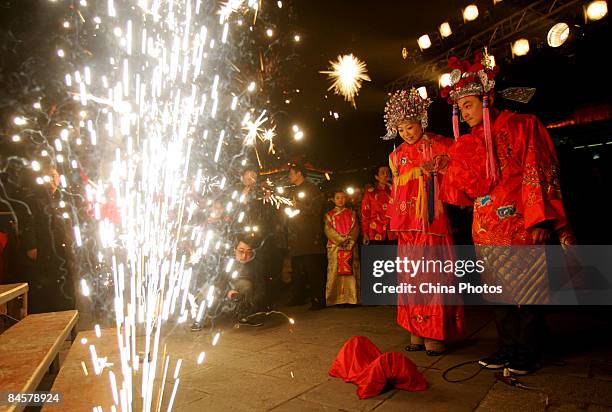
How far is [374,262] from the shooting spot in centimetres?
616

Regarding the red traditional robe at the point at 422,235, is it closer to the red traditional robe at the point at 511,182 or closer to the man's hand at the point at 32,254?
the red traditional robe at the point at 511,182

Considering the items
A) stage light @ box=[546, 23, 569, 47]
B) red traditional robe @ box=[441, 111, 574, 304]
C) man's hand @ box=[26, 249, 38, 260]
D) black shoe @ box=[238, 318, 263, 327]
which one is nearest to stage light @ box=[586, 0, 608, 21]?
stage light @ box=[546, 23, 569, 47]

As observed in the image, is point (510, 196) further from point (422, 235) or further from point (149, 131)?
point (149, 131)

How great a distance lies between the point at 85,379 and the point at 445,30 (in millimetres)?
7484

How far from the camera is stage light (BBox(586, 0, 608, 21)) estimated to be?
202 inches

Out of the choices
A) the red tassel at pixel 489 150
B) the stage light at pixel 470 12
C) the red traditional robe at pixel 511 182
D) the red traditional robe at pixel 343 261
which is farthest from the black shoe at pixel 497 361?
the stage light at pixel 470 12

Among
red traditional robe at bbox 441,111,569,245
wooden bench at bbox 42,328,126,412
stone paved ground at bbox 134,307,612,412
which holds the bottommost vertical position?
stone paved ground at bbox 134,307,612,412

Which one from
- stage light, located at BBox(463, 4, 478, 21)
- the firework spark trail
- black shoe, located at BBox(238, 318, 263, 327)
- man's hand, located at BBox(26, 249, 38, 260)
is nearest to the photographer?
the firework spark trail

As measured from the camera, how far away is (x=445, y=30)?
723cm

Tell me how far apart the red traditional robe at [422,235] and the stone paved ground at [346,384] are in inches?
9.9

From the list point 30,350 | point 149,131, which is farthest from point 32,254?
point 30,350

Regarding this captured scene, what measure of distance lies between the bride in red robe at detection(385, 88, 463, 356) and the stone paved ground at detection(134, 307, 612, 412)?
244 millimetres

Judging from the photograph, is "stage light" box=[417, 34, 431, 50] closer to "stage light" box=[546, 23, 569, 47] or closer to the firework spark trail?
"stage light" box=[546, 23, 569, 47]

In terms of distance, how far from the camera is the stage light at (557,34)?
5.64 meters
